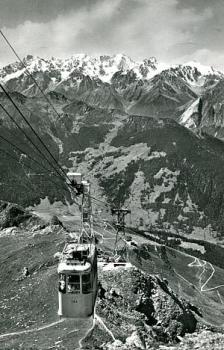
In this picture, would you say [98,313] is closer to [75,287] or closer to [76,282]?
[75,287]

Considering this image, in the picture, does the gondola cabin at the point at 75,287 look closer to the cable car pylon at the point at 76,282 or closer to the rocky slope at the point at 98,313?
the cable car pylon at the point at 76,282

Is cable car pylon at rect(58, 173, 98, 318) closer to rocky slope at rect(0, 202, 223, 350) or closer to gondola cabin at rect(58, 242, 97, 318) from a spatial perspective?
gondola cabin at rect(58, 242, 97, 318)

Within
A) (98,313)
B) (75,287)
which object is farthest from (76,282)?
(98,313)

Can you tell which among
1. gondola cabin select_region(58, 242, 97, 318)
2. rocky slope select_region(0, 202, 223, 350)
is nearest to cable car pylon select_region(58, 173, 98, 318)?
gondola cabin select_region(58, 242, 97, 318)

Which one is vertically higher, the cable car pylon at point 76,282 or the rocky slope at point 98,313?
the cable car pylon at point 76,282

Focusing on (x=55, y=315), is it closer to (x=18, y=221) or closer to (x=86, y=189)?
(x=86, y=189)

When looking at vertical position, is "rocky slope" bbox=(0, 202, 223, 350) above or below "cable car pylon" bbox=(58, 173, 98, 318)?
below

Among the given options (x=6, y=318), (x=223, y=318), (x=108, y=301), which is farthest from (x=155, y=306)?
(x=223, y=318)

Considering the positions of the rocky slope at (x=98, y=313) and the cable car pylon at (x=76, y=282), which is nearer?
the cable car pylon at (x=76, y=282)

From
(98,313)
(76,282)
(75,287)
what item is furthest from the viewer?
(98,313)

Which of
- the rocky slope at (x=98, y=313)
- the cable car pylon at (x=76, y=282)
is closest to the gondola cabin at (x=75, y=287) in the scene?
the cable car pylon at (x=76, y=282)

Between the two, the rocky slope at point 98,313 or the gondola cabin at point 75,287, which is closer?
the gondola cabin at point 75,287

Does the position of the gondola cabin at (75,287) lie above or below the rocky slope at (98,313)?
above
